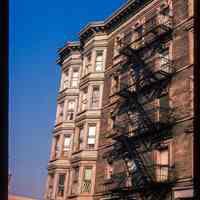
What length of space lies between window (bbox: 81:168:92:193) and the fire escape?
2268mm

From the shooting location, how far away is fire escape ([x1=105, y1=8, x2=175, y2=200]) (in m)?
19.0

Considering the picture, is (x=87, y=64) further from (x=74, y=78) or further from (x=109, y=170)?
(x=109, y=170)

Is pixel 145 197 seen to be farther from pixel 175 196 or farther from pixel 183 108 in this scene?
pixel 183 108

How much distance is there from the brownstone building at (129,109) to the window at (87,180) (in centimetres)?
7

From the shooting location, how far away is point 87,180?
2538cm

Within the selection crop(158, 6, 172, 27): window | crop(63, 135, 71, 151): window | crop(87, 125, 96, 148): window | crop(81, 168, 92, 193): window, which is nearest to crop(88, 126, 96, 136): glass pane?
crop(87, 125, 96, 148): window

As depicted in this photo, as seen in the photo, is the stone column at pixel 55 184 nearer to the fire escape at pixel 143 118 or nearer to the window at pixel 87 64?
the fire escape at pixel 143 118

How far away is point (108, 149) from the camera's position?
24531mm

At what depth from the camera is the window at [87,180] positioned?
82.2 feet

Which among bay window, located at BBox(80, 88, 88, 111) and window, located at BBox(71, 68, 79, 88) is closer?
bay window, located at BBox(80, 88, 88, 111)

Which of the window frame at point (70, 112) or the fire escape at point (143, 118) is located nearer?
the fire escape at point (143, 118)

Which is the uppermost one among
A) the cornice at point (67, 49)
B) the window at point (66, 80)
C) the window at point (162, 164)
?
the cornice at point (67, 49)

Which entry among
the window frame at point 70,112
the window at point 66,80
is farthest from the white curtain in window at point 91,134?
the window at point 66,80

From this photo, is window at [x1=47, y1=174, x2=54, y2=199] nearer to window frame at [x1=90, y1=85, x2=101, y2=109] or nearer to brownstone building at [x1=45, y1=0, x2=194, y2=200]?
brownstone building at [x1=45, y1=0, x2=194, y2=200]
